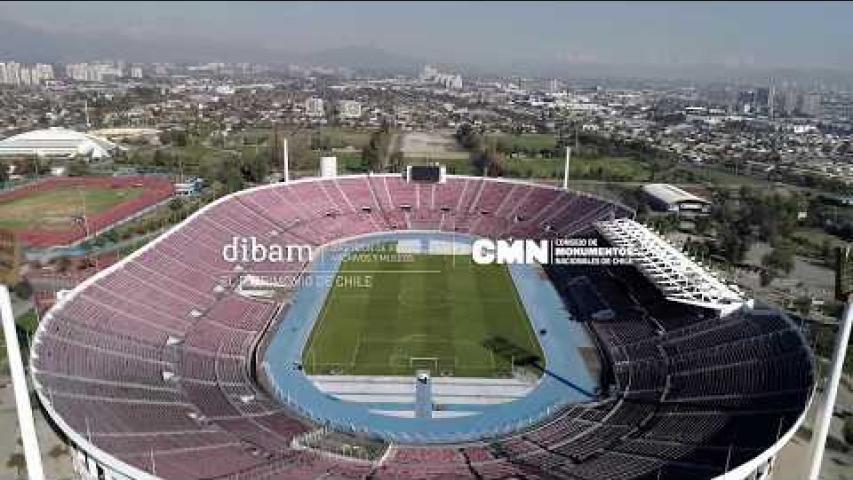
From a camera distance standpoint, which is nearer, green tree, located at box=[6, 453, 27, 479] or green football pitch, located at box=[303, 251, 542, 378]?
green tree, located at box=[6, 453, 27, 479]

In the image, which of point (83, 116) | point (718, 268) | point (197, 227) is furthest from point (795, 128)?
point (83, 116)

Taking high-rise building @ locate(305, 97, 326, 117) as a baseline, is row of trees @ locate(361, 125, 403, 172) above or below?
below

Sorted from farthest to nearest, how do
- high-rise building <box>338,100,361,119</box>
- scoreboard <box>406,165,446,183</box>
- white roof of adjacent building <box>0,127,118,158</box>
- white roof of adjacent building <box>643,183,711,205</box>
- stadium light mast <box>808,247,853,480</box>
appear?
high-rise building <box>338,100,361,119</box> → white roof of adjacent building <box>0,127,118,158</box> → white roof of adjacent building <box>643,183,711,205</box> → scoreboard <box>406,165,446,183</box> → stadium light mast <box>808,247,853,480</box>

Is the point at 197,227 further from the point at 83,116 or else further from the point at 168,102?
the point at 168,102

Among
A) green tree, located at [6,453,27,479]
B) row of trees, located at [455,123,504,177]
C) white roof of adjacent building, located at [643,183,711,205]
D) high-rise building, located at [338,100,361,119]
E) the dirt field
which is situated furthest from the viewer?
high-rise building, located at [338,100,361,119]

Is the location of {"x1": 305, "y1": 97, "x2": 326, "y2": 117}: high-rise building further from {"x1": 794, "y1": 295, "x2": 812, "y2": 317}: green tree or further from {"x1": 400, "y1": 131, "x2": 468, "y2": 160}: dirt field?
{"x1": 794, "y1": 295, "x2": 812, "y2": 317}: green tree

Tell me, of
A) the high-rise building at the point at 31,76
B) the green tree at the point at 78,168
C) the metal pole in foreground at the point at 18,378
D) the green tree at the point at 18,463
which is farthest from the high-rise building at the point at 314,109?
the metal pole in foreground at the point at 18,378

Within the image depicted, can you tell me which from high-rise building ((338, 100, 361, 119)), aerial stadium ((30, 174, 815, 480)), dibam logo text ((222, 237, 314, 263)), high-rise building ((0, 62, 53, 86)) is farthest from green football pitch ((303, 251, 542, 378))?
high-rise building ((0, 62, 53, 86))
